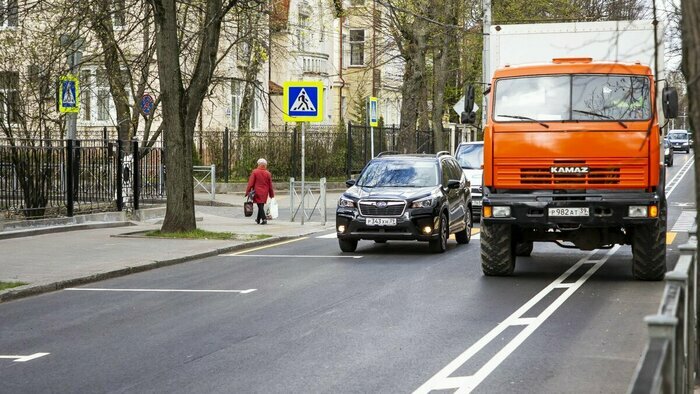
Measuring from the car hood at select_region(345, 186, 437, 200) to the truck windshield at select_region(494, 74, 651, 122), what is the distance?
4.27 meters

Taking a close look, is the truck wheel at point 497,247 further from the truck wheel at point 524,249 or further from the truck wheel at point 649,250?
the truck wheel at point 524,249

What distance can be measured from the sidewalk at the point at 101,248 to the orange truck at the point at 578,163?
553 cm

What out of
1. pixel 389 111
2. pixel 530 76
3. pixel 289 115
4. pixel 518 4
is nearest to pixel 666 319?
pixel 530 76

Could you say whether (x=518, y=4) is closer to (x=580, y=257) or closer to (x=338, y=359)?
(x=580, y=257)

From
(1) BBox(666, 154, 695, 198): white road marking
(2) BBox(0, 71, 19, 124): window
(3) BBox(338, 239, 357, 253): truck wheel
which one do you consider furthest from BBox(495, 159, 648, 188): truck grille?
(1) BBox(666, 154, 695, 198): white road marking

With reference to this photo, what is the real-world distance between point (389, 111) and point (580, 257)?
5859 centimetres

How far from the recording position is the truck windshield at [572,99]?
1517 cm

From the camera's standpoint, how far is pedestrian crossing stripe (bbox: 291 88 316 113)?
2569cm

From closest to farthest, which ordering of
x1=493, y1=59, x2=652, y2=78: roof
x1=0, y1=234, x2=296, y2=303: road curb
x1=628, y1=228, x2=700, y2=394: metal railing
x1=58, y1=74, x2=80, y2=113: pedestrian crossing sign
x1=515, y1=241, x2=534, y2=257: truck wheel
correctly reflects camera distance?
x1=628, y1=228, x2=700, y2=394: metal railing
x1=0, y1=234, x2=296, y2=303: road curb
x1=493, y1=59, x2=652, y2=78: roof
x1=515, y1=241, x2=534, y2=257: truck wheel
x1=58, y1=74, x2=80, y2=113: pedestrian crossing sign

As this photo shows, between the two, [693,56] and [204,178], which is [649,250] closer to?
[693,56]

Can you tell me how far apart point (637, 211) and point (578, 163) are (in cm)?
97

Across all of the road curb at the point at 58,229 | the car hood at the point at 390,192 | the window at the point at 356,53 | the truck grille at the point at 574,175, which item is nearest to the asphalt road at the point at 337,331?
the truck grille at the point at 574,175

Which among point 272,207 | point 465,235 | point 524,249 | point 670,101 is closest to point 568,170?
point 670,101

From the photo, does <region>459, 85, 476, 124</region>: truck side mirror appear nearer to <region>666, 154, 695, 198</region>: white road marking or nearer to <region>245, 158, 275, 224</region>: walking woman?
<region>245, 158, 275, 224</region>: walking woman
